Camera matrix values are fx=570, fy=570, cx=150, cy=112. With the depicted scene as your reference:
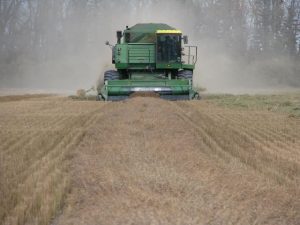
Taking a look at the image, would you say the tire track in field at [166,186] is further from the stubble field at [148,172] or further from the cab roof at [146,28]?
the cab roof at [146,28]

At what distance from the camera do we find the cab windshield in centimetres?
2358

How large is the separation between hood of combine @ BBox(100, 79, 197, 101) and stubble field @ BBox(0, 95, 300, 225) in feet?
27.3

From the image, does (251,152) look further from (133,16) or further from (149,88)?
(133,16)

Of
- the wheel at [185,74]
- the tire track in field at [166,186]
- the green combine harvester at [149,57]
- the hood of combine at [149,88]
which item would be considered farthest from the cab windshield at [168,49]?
the tire track in field at [166,186]

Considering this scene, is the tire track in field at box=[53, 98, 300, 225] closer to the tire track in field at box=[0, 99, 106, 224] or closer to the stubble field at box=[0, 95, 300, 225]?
the stubble field at box=[0, 95, 300, 225]

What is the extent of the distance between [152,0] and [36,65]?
21.6 meters

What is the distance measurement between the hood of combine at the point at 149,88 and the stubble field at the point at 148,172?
27.3 feet

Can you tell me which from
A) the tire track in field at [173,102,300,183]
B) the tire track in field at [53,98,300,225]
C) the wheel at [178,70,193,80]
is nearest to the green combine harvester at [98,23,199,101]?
the wheel at [178,70,193,80]

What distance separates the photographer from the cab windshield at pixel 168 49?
77.4ft

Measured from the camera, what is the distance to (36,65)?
5347 centimetres

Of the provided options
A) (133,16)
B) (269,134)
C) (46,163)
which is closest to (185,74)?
(269,134)

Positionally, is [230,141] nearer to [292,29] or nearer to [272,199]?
[272,199]

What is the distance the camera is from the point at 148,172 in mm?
6684

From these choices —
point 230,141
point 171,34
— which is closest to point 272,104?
point 171,34
